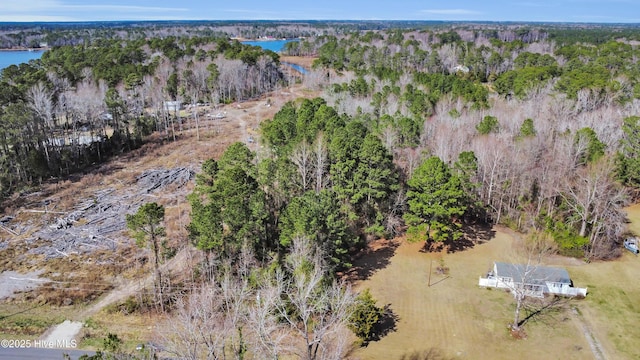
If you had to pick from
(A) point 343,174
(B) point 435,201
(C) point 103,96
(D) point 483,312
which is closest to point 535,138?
(B) point 435,201

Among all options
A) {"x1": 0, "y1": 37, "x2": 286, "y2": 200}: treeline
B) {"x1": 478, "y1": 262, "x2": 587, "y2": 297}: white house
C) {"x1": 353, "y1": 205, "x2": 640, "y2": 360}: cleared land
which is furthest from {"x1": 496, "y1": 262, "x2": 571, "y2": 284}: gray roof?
{"x1": 0, "y1": 37, "x2": 286, "y2": 200}: treeline

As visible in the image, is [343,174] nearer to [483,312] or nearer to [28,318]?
[483,312]

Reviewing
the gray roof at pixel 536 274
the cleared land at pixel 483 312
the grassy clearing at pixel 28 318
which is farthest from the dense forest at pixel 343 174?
the grassy clearing at pixel 28 318

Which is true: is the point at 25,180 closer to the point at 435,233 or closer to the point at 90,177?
the point at 90,177

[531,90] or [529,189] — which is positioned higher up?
[531,90]

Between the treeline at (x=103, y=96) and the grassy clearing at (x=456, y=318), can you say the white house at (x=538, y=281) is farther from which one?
the treeline at (x=103, y=96)

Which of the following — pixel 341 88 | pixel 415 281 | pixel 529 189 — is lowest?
pixel 415 281

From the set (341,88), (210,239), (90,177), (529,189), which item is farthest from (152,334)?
(341,88)
